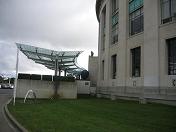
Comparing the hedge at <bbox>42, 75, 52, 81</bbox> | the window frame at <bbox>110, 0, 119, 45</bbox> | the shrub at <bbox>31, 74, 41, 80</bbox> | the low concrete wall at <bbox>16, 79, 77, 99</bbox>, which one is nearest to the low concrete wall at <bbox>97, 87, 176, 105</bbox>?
the low concrete wall at <bbox>16, 79, 77, 99</bbox>

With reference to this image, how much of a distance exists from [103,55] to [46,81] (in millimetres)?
11692

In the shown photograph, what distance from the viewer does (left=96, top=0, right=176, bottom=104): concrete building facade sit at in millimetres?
25141

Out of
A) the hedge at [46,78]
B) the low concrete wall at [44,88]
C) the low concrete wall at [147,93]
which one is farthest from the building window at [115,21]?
the hedge at [46,78]

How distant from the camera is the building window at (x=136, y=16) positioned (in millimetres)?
30609

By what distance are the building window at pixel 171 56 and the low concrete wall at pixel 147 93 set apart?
1719mm

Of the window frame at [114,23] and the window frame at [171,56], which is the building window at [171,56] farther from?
the window frame at [114,23]

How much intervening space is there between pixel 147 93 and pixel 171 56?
436cm

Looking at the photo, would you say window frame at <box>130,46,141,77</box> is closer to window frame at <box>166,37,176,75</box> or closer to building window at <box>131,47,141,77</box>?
building window at <box>131,47,141,77</box>

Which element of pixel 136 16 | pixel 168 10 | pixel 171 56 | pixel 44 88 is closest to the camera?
pixel 171 56

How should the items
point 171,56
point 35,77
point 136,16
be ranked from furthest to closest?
point 35,77
point 136,16
point 171,56

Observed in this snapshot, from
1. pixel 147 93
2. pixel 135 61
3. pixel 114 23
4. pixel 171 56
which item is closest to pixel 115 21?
pixel 114 23

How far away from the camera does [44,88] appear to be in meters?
35.5

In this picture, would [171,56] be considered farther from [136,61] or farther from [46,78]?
[46,78]

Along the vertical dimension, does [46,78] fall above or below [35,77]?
below
